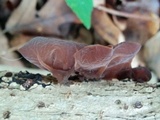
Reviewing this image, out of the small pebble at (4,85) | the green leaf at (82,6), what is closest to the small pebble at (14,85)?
the small pebble at (4,85)

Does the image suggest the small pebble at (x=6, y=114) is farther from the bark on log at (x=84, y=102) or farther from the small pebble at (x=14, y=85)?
the small pebble at (x=14, y=85)

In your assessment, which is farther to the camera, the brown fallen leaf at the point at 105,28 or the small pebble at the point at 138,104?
the brown fallen leaf at the point at 105,28

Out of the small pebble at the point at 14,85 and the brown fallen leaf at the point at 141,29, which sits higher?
the brown fallen leaf at the point at 141,29

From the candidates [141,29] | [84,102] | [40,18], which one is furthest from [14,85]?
[141,29]

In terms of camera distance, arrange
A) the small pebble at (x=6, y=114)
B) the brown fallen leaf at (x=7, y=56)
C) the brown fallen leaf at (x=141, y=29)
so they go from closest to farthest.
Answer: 1. the small pebble at (x=6, y=114)
2. the brown fallen leaf at (x=7, y=56)
3. the brown fallen leaf at (x=141, y=29)

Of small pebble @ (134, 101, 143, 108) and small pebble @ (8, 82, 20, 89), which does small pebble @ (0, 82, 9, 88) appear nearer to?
small pebble @ (8, 82, 20, 89)

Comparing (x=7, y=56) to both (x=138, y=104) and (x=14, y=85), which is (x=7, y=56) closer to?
(x=14, y=85)

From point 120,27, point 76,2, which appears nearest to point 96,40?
point 120,27

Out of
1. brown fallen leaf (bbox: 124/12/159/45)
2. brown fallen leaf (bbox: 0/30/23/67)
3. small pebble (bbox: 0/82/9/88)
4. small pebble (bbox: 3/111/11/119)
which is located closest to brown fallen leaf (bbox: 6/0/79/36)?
brown fallen leaf (bbox: 0/30/23/67)

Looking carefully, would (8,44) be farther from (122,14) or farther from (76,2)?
(76,2)
